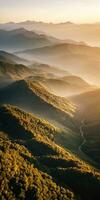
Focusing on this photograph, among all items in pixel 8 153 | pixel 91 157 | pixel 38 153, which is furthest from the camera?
pixel 91 157

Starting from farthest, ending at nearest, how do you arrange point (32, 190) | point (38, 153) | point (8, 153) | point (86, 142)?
point (86, 142), point (38, 153), point (8, 153), point (32, 190)

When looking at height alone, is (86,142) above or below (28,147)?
below

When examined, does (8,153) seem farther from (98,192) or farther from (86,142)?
(86,142)

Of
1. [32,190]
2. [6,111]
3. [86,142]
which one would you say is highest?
[32,190]

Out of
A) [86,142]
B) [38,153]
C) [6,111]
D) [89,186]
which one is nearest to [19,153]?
[38,153]

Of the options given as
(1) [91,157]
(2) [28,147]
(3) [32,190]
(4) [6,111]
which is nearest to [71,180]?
(3) [32,190]

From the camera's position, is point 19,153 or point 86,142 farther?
point 86,142

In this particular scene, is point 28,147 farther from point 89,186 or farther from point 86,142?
point 86,142
